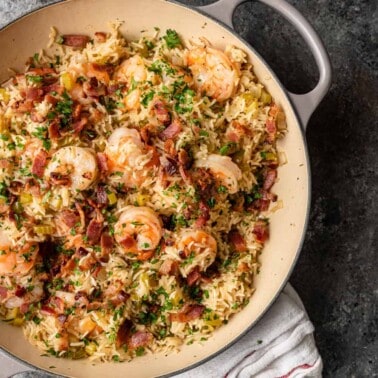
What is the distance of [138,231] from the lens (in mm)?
3014

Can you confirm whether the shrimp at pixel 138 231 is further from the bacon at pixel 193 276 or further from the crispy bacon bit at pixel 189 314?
the crispy bacon bit at pixel 189 314

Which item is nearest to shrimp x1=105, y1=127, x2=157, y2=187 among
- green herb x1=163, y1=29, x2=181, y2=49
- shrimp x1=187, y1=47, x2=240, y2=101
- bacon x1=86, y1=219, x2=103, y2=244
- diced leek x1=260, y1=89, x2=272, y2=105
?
bacon x1=86, y1=219, x2=103, y2=244

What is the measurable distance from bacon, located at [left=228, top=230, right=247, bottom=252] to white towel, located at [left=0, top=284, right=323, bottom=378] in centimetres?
40

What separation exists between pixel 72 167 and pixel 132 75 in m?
0.61

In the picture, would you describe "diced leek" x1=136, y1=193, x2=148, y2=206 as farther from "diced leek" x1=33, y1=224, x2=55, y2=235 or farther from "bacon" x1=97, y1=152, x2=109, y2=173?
"diced leek" x1=33, y1=224, x2=55, y2=235

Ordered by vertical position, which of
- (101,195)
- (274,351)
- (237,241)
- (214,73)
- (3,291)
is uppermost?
(214,73)

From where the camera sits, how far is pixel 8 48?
3.26m

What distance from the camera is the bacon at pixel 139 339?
3234mm

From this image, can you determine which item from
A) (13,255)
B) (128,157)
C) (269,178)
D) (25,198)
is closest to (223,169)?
(269,178)

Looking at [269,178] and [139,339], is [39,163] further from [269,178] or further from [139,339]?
[269,178]

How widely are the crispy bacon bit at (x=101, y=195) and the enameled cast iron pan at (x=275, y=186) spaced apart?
0.86m

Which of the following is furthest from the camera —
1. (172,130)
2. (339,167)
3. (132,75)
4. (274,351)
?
(339,167)

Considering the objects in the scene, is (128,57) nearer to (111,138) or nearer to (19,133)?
(111,138)

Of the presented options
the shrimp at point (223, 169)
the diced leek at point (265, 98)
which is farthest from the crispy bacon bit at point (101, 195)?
the diced leek at point (265, 98)
